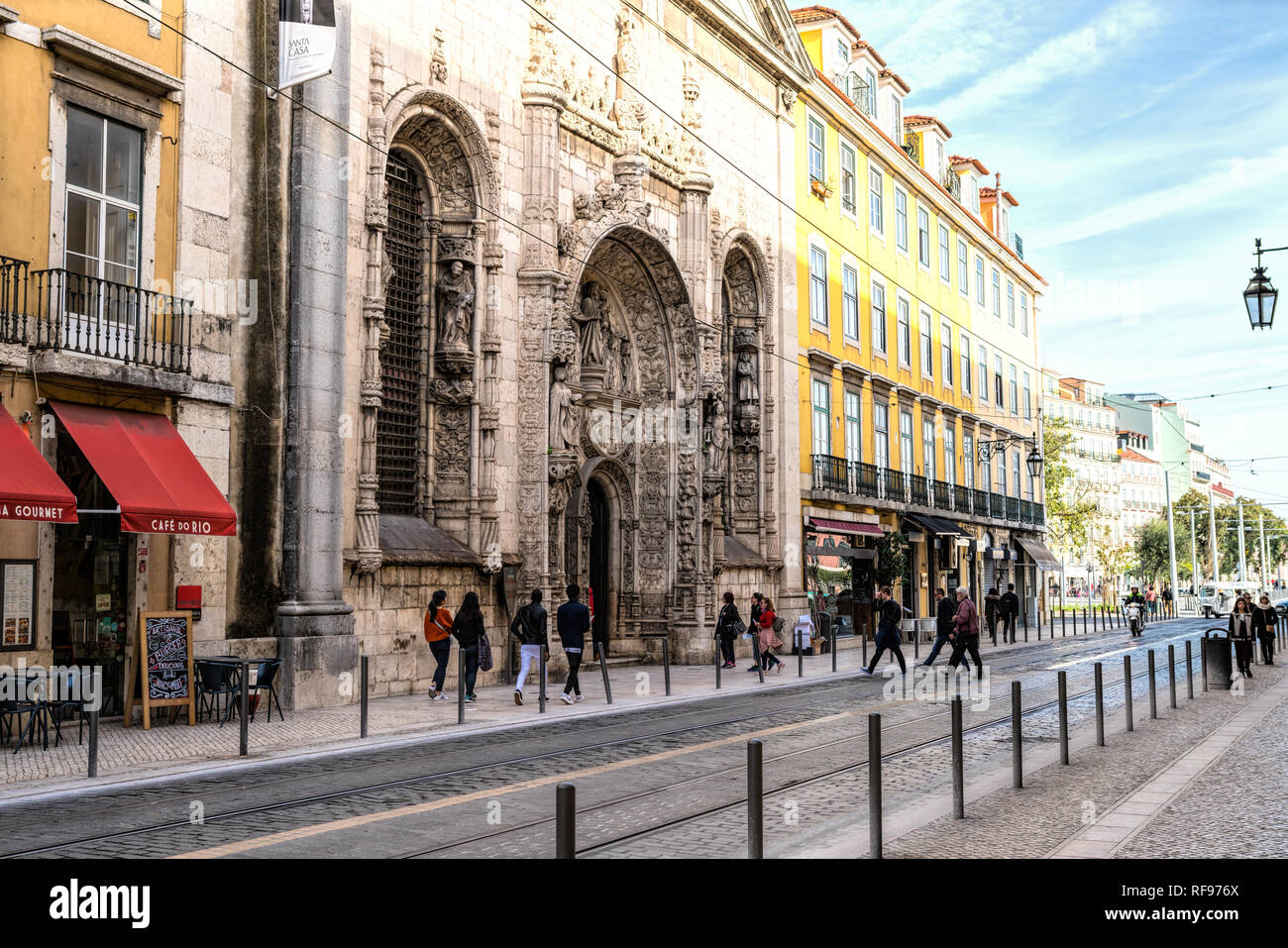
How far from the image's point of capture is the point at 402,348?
21922 mm

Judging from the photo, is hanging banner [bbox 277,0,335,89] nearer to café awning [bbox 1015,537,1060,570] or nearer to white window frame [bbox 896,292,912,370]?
white window frame [bbox 896,292,912,370]

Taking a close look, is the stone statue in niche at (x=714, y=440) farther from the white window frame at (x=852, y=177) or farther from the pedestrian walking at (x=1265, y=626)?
the pedestrian walking at (x=1265, y=626)

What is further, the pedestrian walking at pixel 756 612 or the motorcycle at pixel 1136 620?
the motorcycle at pixel 1136 620

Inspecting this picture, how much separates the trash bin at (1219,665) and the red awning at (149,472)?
15230 millimetres

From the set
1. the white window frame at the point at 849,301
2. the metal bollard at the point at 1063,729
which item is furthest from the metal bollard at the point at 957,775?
the white window frame at the point at 849,301

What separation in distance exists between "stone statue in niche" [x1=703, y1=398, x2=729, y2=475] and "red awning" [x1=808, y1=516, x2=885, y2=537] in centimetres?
516

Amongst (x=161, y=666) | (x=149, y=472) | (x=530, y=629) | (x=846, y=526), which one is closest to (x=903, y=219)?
(x=846, y=526)

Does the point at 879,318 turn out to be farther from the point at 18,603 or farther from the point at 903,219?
the point at 18,603

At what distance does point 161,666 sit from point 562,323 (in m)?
10.4

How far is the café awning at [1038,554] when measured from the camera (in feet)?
180

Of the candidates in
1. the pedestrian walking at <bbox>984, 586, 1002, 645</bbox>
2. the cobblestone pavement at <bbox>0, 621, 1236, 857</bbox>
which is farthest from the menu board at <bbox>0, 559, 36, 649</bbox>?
the pedestrian walking at <bbox>984, 586, 1002, 645</bbox>

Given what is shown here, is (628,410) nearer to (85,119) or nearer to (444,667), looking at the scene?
(444,667)
